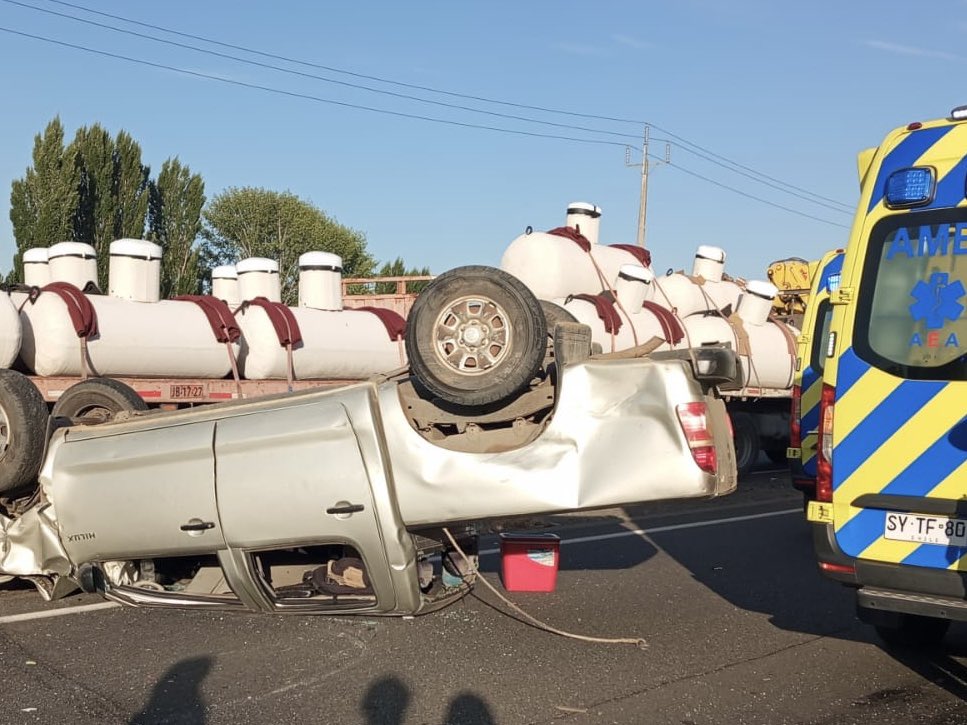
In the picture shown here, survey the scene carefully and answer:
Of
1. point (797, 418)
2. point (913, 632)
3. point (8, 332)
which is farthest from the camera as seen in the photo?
point (797, 418)

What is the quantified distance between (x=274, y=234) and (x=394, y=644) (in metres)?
59.4

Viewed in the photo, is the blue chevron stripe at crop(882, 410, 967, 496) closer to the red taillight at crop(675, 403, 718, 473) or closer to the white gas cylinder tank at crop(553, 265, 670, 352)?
the red taillight at crop(675, 403, 718, 473)

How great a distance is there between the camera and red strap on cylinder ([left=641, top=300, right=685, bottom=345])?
49.8 ft

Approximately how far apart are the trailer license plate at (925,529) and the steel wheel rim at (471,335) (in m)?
2.05

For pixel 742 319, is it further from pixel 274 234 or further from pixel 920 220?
pixel 274 234

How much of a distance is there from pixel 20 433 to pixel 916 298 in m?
5.43

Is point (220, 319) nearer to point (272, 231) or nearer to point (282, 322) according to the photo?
point (282, 322)

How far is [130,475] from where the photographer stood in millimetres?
6020

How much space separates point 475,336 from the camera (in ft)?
18.5

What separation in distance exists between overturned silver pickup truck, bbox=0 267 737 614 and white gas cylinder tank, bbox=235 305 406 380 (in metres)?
5.07

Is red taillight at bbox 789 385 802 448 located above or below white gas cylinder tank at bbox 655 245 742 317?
below

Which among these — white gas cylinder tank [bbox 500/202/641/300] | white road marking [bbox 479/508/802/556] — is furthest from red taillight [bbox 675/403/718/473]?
white gas cylinder tank [bbox 500/202/641/300]

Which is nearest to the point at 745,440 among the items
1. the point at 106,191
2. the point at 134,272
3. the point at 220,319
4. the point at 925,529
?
the point at 220,319

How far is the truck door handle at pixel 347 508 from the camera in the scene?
18.2 ft
